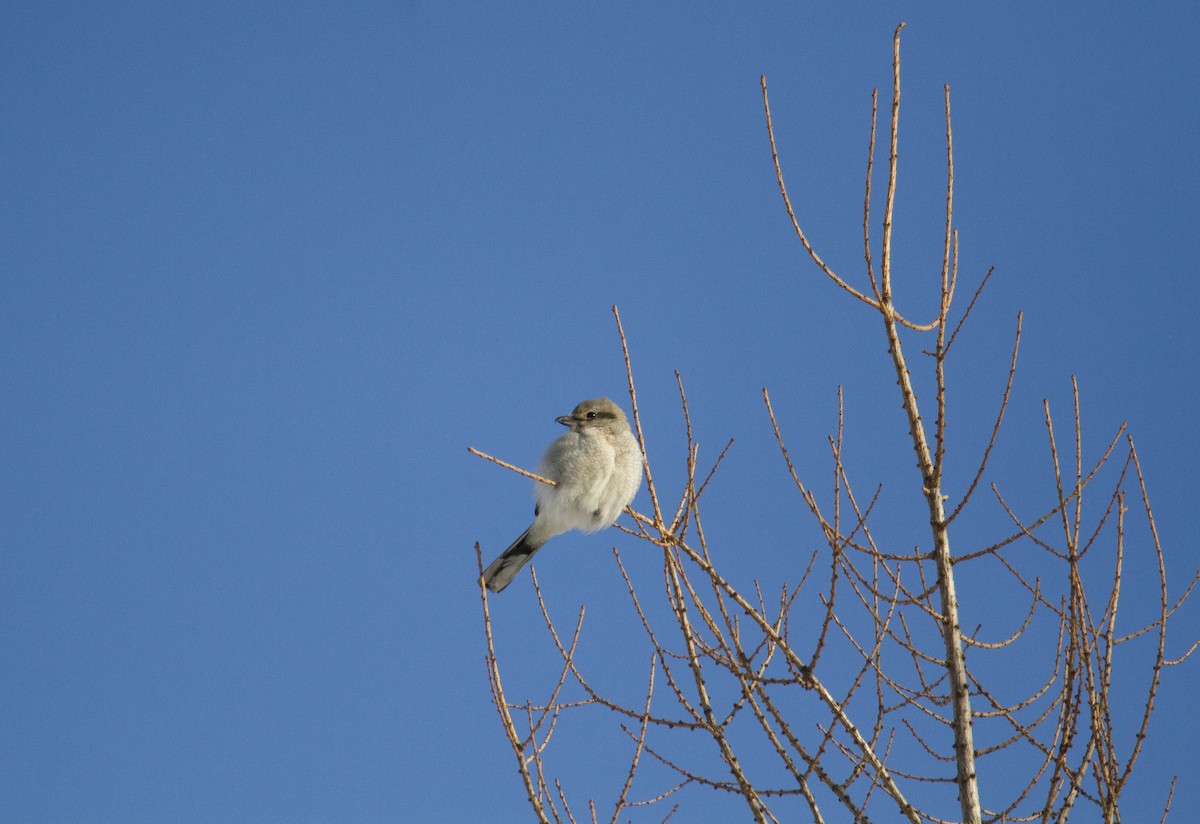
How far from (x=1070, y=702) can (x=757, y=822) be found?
102cm

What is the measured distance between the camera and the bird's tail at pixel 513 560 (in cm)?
625

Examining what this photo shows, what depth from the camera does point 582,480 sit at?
582 cm

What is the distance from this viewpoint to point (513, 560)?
6.28 m

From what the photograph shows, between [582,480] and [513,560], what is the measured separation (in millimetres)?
804

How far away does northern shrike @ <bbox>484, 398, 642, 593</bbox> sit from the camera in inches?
230

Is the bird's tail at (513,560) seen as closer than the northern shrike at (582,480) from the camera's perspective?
No

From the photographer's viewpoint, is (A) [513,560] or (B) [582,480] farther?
(A) [513,560]

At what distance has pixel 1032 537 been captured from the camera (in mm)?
3389

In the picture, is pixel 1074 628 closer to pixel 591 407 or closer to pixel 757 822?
pixel 757 822

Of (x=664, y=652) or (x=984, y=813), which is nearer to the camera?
(x=984, y=813)

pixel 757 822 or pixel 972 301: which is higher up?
pixel 972 301

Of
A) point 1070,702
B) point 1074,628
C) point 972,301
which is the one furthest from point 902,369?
point 1070,702

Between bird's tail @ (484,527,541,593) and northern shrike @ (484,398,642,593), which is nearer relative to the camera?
northern shrike @ (484,398,642,593)

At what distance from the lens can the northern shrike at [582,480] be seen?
5.85 m
